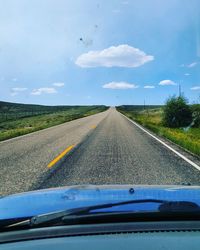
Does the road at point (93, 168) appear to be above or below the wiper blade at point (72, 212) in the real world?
below

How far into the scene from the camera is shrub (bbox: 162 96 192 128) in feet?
124

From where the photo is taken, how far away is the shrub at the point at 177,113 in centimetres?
3788

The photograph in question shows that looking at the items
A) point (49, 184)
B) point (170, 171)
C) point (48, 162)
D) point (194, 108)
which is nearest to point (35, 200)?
point (49, 184)

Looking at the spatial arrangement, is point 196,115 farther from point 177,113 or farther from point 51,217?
point 51,217

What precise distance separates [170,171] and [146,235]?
6.70 m

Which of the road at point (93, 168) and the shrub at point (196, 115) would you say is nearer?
the road at point (93, 168)

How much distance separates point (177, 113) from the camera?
3788 centimetres

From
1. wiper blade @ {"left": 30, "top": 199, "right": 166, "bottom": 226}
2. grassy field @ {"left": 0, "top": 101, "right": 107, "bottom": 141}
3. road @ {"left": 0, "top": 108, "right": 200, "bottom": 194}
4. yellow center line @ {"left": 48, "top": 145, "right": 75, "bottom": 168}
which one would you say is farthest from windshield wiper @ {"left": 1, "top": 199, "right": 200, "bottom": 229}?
grassy field @ {"left": 0, "top": 101, "right": 107, "bottom": 141}

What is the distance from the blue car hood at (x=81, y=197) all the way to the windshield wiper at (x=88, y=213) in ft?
0.32

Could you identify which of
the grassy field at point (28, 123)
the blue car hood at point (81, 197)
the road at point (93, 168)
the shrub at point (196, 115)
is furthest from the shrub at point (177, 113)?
the blue car hood at point (81, 197)

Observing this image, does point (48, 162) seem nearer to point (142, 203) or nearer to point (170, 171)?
point (170, 171)

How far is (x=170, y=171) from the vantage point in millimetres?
9164

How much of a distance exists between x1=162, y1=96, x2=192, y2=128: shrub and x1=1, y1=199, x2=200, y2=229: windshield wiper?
34.8 m

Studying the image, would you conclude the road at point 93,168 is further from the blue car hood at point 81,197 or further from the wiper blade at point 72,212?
the wiper blade at point 72,212
